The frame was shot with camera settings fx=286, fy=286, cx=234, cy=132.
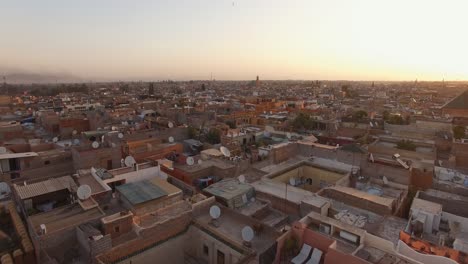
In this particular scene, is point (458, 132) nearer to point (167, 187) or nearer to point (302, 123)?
point (302, 123)

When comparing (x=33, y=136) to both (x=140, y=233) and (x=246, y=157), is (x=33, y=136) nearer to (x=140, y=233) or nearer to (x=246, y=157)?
(x=246, y=157)

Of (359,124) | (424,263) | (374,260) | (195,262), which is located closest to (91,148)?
(195,262)

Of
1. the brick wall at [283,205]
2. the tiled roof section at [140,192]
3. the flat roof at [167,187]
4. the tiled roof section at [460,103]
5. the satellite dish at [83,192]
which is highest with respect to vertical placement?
the tiled roof section at [460,103]

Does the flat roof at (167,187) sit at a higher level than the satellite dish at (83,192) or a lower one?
lower

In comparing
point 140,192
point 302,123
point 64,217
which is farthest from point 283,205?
point 302,123

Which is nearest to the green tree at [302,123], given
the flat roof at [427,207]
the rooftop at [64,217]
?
the flat roof at [427,207]

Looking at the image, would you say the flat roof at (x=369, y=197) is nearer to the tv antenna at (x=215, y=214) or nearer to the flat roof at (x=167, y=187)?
the tv antenna at (x=215, y=214)

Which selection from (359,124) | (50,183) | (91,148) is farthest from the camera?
(359,124)

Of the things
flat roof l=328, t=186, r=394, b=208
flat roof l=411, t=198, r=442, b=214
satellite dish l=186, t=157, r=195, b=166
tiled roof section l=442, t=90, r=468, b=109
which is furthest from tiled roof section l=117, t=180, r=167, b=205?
tiled roof section l=442, t=90, r=468, b=109
